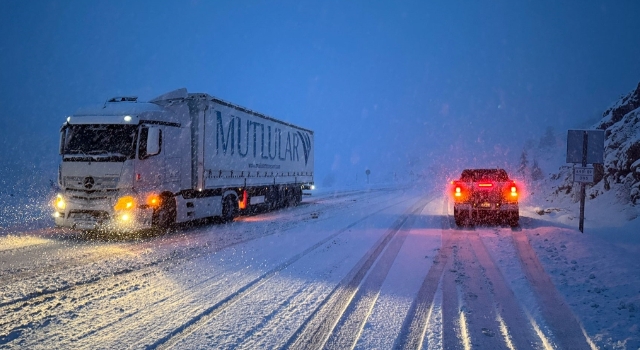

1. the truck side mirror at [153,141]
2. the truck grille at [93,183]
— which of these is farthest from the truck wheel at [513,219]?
the truck grille at [93,183]

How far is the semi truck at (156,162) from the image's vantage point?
10805 millimetres

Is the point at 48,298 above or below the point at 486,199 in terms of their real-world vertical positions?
below

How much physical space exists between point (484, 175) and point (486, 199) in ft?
4.18

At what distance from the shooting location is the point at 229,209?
50.8ft

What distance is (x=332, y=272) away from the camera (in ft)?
23.7

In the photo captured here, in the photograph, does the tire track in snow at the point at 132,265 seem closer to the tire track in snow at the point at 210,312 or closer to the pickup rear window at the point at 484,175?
the tire track in snow at the point at 210,312

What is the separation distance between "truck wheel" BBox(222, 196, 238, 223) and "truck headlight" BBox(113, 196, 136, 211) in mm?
4354

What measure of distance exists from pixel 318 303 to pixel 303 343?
1.31 metres

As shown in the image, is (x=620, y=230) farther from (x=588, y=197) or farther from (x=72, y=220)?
(x=72, y=220)

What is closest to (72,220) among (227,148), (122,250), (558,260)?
(122,250)

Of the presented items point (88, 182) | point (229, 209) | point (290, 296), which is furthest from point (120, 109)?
point (290, 296)

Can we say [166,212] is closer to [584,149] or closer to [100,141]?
[100,141]

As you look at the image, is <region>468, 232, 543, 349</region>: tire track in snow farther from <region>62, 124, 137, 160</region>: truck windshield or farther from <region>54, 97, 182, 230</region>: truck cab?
<region>62, 124, 137, 160</region>: truck windshield

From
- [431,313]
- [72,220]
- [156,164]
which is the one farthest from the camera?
[156,164]
